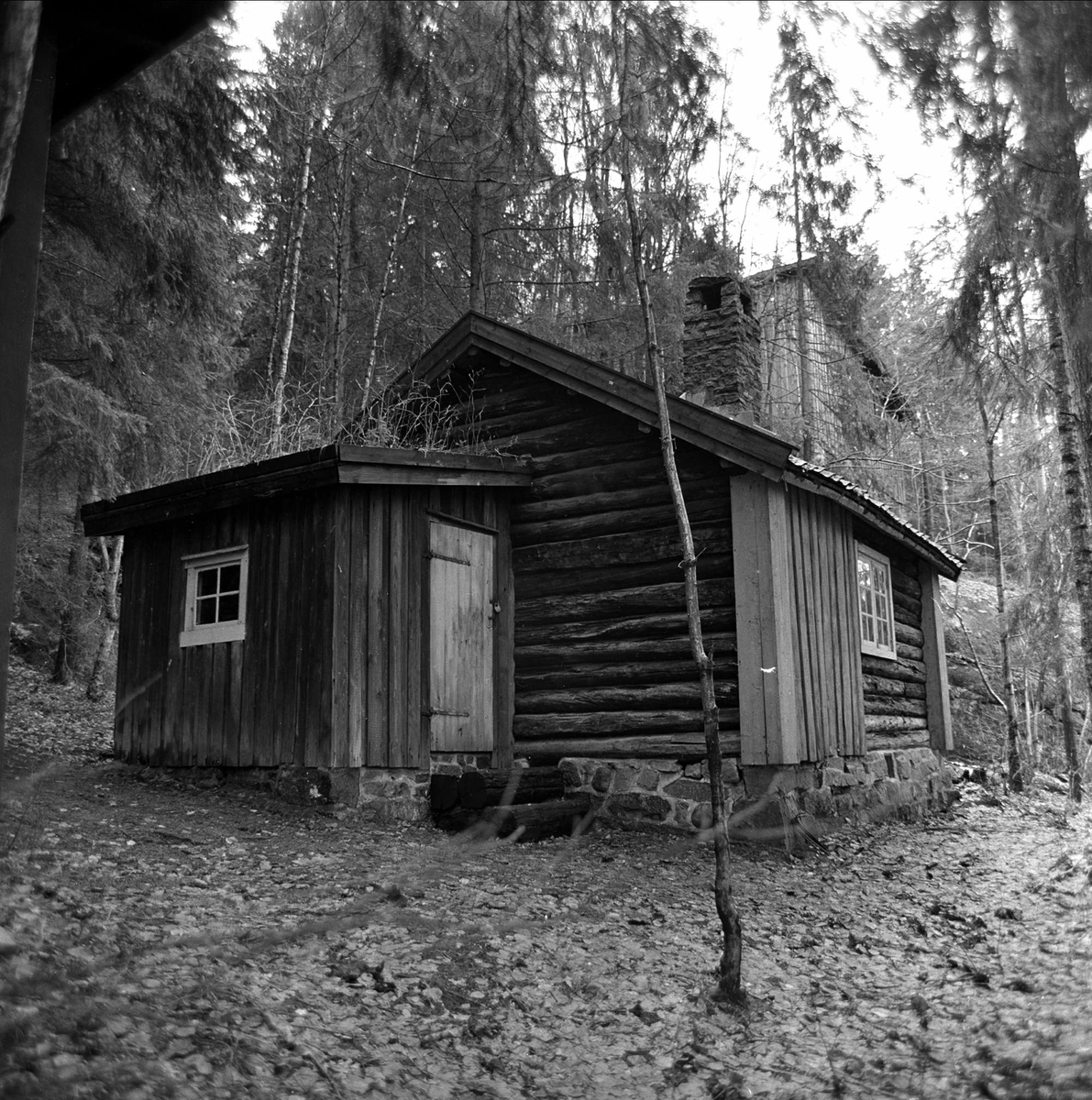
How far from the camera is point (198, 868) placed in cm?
659

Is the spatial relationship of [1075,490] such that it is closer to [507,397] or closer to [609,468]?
[609,468]

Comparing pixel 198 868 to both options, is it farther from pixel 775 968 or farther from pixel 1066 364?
pixel 1066 364

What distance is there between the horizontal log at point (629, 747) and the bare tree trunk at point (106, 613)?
8526 mm

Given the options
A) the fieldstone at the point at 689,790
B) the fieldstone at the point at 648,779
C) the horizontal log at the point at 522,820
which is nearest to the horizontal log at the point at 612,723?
the fieldstone at the point at 648,779

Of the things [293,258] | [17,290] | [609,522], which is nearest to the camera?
[17,290]

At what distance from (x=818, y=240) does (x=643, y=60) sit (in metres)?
8.26

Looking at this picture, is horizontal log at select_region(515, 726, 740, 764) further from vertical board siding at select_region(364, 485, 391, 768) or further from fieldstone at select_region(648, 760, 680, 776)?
vertical board siding at select_region(364, 485, 391, 768)

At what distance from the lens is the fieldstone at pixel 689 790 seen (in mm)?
9344

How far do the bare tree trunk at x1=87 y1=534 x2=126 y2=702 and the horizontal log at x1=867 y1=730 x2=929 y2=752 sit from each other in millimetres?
11435

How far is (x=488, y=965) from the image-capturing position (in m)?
5.52

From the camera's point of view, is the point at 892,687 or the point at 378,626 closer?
the point at 378,626

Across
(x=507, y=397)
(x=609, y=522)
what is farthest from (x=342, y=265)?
(x=609, y=522)

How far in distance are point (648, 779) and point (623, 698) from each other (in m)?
0.85

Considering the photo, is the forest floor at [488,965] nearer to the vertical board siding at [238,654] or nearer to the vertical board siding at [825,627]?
the vertical board siding at [238,654]
